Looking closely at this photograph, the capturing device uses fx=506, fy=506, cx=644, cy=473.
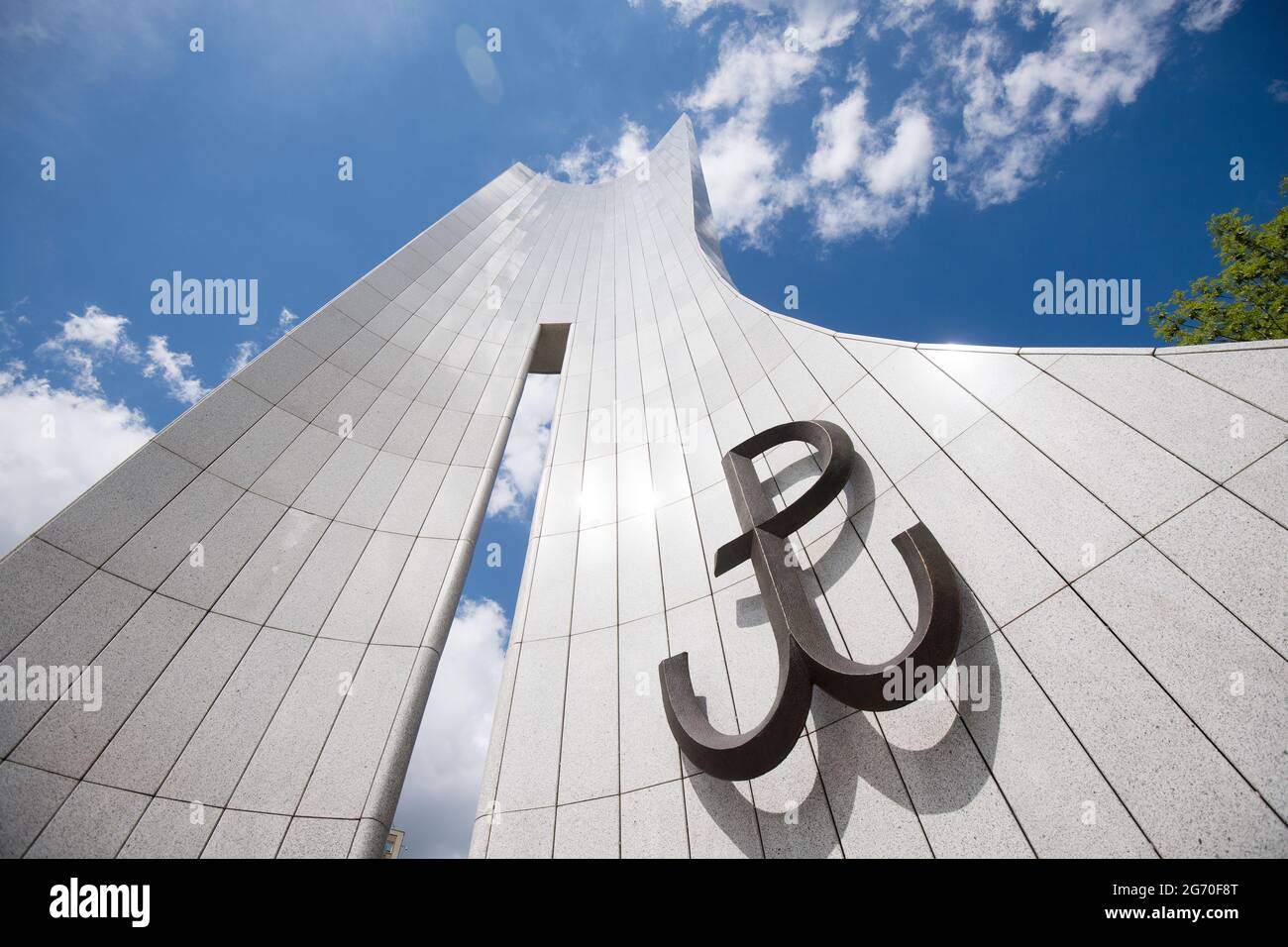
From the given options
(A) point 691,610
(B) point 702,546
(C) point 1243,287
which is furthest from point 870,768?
(C) point 1243,287

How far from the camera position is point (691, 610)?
659cm

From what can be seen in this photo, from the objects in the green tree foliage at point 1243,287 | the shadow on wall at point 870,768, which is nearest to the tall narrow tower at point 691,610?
the shadow on wall at point 870,768

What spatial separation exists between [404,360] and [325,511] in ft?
14.8

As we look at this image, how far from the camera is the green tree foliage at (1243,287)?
11.7m

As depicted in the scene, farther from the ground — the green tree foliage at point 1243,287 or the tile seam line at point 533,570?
the green tree foliage at point 1243,287

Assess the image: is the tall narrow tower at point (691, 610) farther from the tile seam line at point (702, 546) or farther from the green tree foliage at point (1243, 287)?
the green tree foliage at point (1243, 287)

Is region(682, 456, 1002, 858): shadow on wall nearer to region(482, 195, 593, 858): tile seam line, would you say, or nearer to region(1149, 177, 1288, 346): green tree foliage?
region(482, 195, 593, 858): tile seam line

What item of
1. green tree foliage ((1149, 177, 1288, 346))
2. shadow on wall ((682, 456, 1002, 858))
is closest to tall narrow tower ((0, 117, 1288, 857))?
shadow on wall ((682, 456, 1002, 858))

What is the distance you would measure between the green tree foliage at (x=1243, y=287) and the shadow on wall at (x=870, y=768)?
44.7 feet

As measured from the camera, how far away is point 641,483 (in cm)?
860

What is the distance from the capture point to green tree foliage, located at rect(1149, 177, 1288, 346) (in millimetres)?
11688
